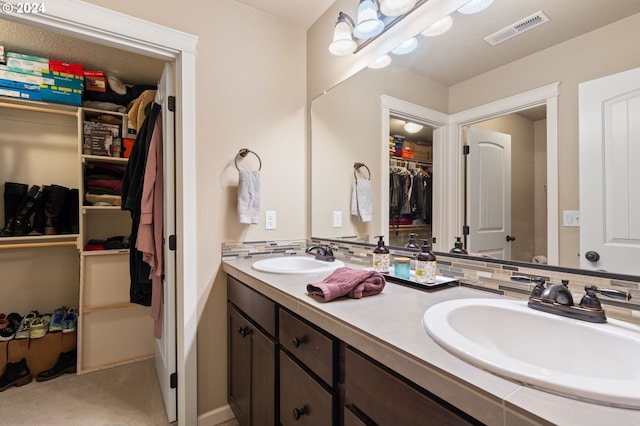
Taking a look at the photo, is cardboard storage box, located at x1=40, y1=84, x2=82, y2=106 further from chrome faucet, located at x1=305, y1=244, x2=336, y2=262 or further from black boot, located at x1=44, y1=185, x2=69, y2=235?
chrome faucet, located at x1=305, y1=244, x2=336, y2=262

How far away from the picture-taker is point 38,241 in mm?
2482

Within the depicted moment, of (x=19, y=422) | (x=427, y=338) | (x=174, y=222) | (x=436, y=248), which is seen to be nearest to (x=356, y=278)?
(x=427, y=338)

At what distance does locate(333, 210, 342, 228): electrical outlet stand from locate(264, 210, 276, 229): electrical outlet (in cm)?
39

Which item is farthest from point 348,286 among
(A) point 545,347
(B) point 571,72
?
(B) point 571,72

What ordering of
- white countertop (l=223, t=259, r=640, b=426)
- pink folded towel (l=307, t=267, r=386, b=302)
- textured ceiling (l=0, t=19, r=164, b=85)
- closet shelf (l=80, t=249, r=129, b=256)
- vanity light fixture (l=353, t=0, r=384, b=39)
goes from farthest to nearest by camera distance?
closet shelf (l=80, t=249, r=129, b=256) → textured ceiling (l=0, t=19, r=164, b=85) → vanity light fixture (l=353, t=0, r=384, b=39) → pink folded towel (l=307, t=267, r=386, b=302) → white countertop (l=223, t=259, r=640, b=426)

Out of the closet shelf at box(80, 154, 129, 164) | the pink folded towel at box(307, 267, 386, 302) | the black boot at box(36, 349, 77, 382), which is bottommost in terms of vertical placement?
the black boot at box(36, 349, 77, 382)

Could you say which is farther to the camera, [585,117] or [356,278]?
[356,278]

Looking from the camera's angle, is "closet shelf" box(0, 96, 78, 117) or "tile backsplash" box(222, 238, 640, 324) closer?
"tile backsplash" box(222, 238, 640, 324)

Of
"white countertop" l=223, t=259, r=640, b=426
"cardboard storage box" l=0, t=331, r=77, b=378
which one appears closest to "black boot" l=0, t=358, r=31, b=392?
"cardboard storage box" l=0, t=331, r=77, b=378

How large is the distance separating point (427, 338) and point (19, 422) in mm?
2454

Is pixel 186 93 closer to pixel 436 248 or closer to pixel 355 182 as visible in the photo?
pixel 355 182

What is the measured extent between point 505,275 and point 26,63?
3.25m

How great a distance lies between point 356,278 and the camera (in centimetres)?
104

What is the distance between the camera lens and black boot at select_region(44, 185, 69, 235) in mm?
2428
